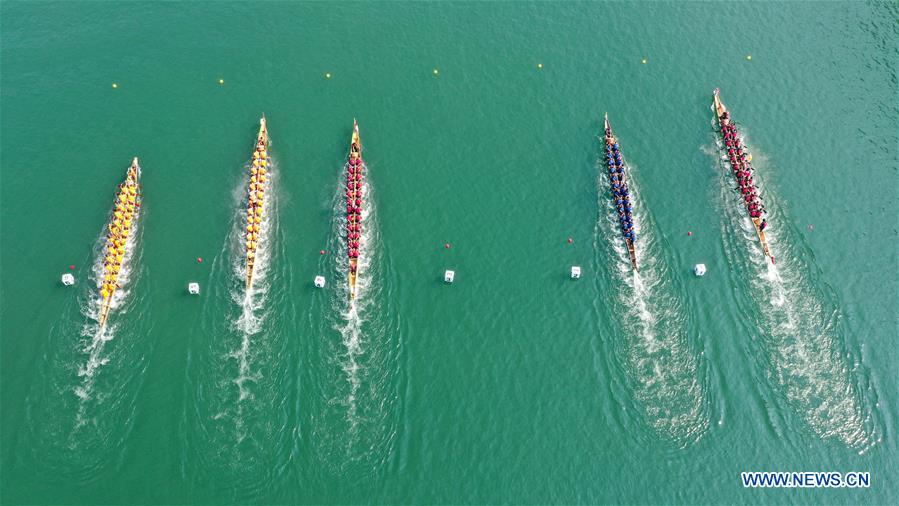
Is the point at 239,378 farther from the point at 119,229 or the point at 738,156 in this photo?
the point at 738,156

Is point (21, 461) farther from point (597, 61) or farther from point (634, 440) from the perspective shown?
point (597, 61)

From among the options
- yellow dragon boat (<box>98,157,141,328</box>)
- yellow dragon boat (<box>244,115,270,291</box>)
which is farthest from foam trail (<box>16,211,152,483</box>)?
yellow dragon boat (<box>244,115,270,291</box>)

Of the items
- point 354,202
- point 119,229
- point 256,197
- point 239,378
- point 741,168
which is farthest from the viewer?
point 741,168

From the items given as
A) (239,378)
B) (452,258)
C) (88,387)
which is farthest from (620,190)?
(88,387)

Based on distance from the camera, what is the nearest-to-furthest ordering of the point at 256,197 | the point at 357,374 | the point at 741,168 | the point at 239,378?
the point at 239,378 → the point at 357,374 → the point at 256,197 → the point at 741,168

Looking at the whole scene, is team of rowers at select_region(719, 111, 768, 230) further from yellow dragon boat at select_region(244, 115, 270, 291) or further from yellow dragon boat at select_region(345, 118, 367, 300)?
yellow dragon boat at select_region(244, 115, 270, 291)

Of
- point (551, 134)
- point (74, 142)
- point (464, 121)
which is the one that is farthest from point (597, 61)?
point (74, 142)

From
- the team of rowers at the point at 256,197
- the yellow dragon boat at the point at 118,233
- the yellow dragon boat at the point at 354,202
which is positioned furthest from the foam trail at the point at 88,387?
the yellow dragon boat at the point at 354,202
